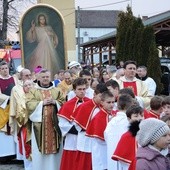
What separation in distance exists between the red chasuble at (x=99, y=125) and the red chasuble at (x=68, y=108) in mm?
878

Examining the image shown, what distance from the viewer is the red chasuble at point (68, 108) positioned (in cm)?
784

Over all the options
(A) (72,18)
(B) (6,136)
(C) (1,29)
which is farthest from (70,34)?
(B) (6,136)

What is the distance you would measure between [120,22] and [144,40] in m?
0.99

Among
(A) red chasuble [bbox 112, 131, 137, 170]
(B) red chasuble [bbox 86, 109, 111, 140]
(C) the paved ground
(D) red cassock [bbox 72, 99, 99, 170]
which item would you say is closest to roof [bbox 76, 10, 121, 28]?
(C) the paved ground

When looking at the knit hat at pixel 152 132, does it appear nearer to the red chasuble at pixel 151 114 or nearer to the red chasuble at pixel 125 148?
the red chasuble at pixel 125 148

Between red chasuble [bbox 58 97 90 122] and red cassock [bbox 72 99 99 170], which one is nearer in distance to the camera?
red cassock [bbox 72 99 99 170]

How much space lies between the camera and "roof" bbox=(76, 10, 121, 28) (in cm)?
9606

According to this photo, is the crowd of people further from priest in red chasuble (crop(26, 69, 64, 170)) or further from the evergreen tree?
the evergreen tree

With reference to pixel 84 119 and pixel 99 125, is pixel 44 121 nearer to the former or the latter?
pixel 84 119

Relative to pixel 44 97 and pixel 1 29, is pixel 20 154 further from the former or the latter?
pixel 1 29

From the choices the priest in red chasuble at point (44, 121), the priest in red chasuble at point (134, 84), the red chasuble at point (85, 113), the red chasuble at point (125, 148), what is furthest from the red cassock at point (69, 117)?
the red chasuble at point (125, 148)

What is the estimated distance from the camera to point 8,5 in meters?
44.2

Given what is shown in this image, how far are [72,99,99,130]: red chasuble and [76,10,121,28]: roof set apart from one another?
8689 centimetres

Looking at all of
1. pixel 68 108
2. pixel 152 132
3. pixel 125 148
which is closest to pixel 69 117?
pixel 68 108
